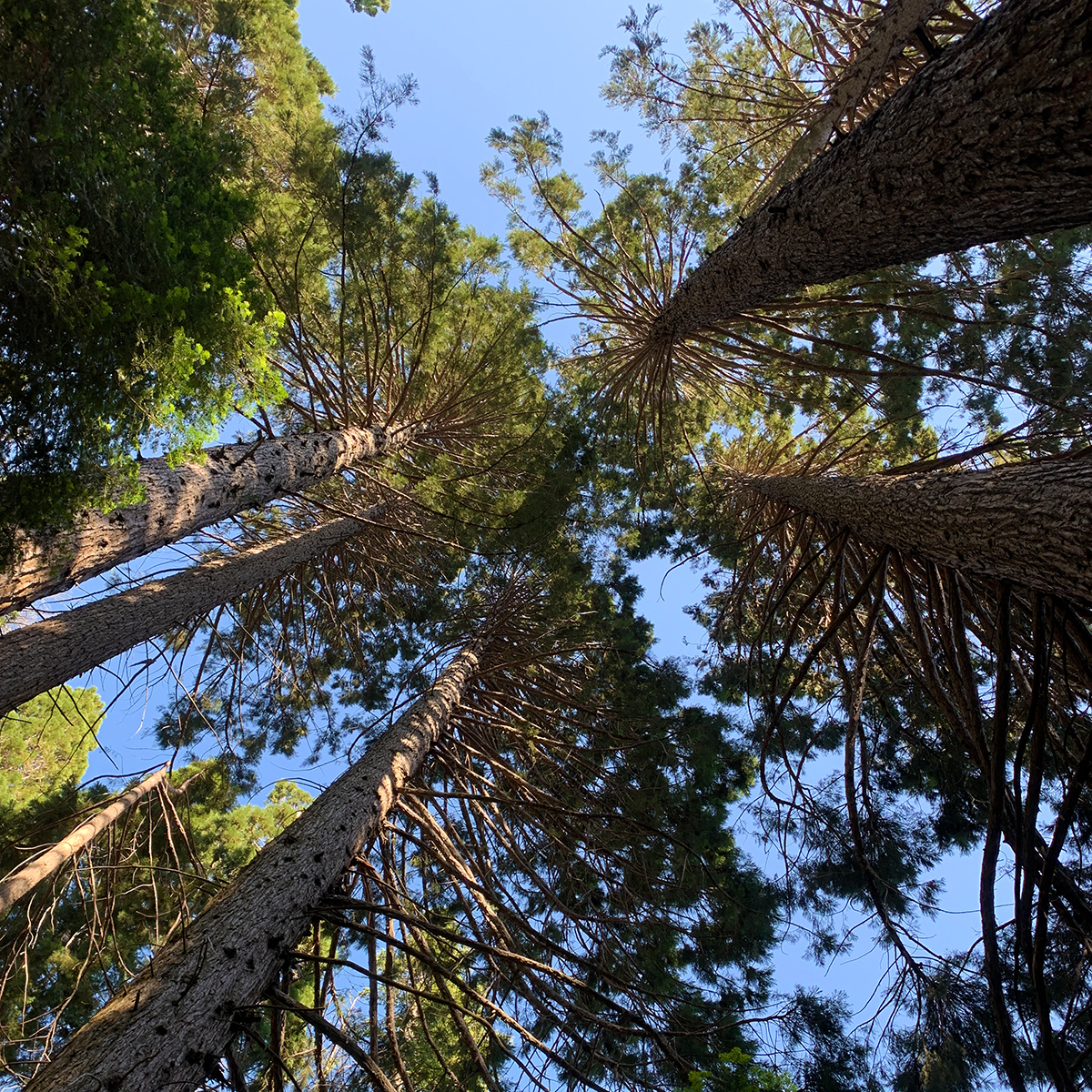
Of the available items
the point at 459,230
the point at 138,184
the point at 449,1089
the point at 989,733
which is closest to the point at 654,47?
the point at 459,230

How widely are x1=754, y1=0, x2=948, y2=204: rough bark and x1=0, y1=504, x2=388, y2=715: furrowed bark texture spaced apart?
562cm

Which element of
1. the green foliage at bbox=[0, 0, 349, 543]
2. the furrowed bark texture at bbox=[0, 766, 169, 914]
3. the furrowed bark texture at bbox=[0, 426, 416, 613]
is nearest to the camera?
the green foliage at bbox=[0, 0, 349, 543]

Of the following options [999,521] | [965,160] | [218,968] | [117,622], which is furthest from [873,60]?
[117,622]

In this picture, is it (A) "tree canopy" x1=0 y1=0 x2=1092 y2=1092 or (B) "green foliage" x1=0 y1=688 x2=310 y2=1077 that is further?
(B) "green foliage" x1=0 y1=688 x2=310 y2=1077

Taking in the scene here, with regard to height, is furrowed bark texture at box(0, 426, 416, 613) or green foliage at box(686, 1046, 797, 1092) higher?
furrowed bark texture at box(0, 426, 416, 613)

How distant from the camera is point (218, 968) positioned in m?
2.62

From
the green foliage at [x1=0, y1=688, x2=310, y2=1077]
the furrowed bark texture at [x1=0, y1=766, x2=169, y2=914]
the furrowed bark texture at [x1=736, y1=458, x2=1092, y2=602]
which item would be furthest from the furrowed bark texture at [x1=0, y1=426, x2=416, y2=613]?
the furrowed bark texture at [x1=736, y1=458, x2=1092, y2=602]

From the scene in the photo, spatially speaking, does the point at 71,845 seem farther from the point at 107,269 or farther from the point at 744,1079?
the point at 744,1079

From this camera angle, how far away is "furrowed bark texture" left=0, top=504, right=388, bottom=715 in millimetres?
3703

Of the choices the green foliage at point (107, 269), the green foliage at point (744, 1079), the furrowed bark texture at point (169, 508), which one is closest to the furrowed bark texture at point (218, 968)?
the green foliage at point (744, 1079)

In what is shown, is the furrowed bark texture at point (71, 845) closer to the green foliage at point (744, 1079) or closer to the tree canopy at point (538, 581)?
the tree canopy at point (538, 581)

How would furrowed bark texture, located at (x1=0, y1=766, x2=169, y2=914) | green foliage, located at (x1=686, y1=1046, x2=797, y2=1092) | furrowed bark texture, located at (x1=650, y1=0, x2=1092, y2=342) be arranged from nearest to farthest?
1. furrowed bark texture, located at (x1=650, y1=0, x2=1092, y2=342)
2. green foliage, located at (x1=686, y1=1046, x2=797, y2=1092)
3. furrowed bark texture, located at (x1=0, y1=766, x2=169, y2=914)

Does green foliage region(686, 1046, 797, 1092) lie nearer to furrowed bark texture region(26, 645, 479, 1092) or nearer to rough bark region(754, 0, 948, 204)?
furrowed bark texture region(26, 645, 479, 1092)

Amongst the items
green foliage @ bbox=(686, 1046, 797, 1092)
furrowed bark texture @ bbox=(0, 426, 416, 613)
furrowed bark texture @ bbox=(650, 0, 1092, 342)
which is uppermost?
furrowed bark texture @ bbox=(650, 0, 1092, 342)
